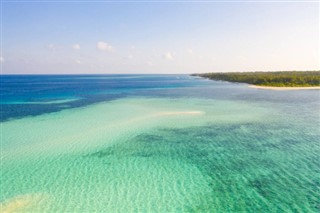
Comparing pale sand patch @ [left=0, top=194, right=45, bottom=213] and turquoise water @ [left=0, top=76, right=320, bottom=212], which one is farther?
turquoise water @ [left=0, top=76, right=320, bottom=212]

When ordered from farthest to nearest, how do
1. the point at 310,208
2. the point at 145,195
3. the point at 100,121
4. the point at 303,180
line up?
1. the point at 100,121
2. the point at 303,180
3. the point at 145,195
4. the point at 310,208

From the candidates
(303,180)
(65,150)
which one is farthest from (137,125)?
(303,180)

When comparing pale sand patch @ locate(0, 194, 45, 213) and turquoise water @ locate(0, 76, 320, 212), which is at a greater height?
turquoise water @ locate(0, 76, 320, 212)

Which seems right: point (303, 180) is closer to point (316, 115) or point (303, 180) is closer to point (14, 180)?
point (14, 180)

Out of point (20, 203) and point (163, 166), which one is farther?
point (163, 166)

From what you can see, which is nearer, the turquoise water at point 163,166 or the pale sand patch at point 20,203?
the pale sand patch at point 20,203

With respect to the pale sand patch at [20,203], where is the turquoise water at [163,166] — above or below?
above

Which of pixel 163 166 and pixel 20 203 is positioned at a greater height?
pixel 163 166

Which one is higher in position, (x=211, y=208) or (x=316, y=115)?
(x=316, y=115)
